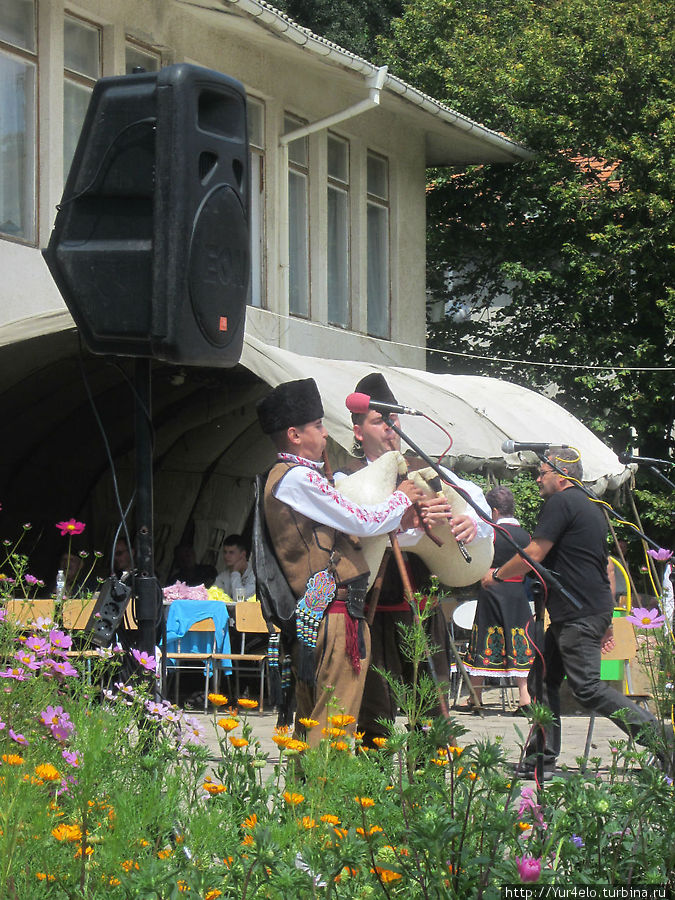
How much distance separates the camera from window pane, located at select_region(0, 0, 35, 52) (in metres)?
13.0

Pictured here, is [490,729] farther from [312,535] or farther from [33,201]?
[33,201]

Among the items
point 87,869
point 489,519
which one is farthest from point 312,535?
point 87,869

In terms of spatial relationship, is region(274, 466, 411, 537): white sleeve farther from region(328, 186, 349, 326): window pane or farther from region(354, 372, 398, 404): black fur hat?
region(328, 186, 349, 326): window pane

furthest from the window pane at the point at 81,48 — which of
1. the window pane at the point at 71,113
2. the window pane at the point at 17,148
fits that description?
the window pane at the point at 17,148

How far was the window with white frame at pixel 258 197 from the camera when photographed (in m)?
16.5

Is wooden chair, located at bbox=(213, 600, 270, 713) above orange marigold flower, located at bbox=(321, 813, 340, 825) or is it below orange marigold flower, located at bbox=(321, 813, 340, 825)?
above

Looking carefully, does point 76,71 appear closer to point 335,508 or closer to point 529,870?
point 335,508

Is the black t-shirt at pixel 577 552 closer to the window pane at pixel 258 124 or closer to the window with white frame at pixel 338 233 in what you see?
the window pane at pixel 258 124

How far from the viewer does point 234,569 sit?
1274 cm

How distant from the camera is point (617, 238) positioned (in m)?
22.3

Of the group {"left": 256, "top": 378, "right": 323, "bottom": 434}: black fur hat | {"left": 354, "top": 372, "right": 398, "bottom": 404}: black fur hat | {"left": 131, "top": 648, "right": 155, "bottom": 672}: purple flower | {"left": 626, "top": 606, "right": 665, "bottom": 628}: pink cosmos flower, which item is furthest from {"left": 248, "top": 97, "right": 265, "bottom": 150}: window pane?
{"left": 626, "top": 606, "right": 665, "bottom": 628}: pink cosmos flower

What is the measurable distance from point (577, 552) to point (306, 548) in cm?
278

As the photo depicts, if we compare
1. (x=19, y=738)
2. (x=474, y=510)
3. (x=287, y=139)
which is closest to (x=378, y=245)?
(x=287, y=139)

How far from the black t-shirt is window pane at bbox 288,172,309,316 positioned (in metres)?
9.96
